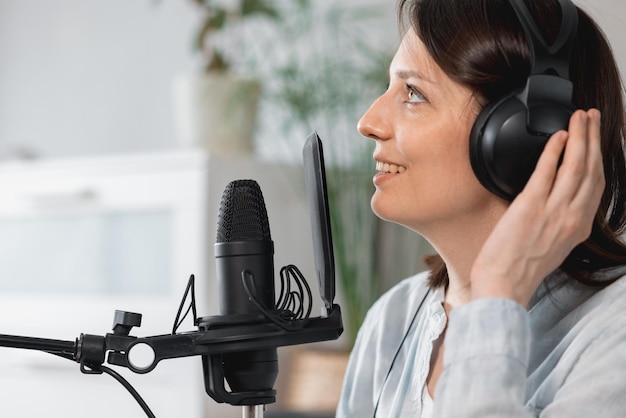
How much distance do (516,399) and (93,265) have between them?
2026 millimetres

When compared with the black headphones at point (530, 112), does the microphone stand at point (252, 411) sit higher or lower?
lower

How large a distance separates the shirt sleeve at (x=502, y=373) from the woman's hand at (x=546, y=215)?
0.03 m

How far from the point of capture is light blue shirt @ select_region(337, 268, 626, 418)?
894 millimetres

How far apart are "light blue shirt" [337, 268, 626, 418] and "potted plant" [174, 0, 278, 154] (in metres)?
1.46

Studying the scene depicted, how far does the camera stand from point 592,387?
92 centimetres

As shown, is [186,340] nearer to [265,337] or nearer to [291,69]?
[265,337]

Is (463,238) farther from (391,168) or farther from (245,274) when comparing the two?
(245,274)

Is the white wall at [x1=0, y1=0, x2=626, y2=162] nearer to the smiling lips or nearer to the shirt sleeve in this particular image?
the smiling lips

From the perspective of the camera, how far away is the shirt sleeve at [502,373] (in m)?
0.89

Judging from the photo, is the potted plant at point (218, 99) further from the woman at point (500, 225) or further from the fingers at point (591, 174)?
the fingers at point (591, 174)

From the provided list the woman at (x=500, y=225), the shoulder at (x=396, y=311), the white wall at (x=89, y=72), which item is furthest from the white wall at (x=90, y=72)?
the woman at (x=500, y=225)

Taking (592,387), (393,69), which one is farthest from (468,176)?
(592,387)

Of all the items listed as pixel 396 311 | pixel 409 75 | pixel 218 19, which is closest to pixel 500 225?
pixel 409 75

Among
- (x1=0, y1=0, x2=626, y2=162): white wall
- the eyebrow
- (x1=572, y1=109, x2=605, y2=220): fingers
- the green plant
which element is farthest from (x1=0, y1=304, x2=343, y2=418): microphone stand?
(x1=0, y1=0, x2=626, y2=162): white wall
